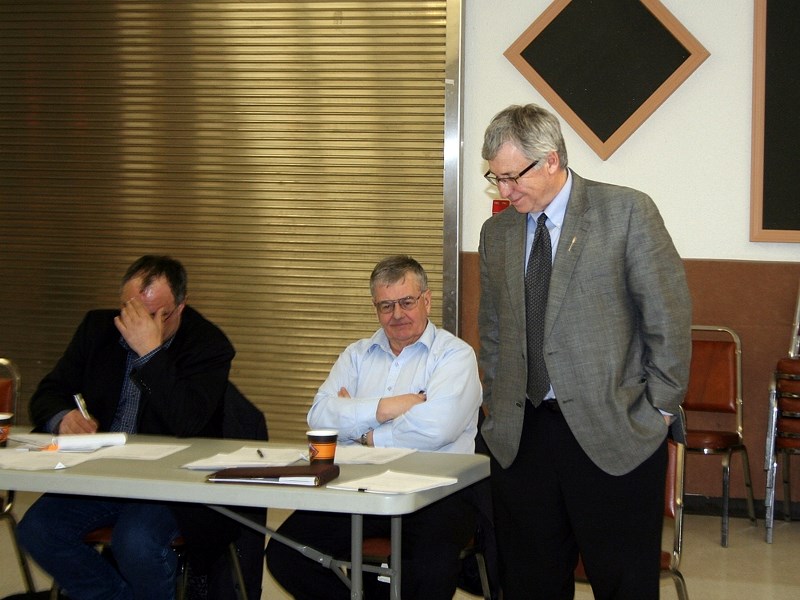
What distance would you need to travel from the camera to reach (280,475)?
2.08 meters

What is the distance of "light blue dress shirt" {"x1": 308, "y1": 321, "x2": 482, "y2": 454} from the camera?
2768 millimetres

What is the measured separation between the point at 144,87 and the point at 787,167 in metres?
3.61

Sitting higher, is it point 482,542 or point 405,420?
point 405,420

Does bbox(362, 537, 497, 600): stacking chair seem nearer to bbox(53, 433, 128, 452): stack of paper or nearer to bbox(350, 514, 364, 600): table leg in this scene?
bbox(350, 514, 364, 600): table leg

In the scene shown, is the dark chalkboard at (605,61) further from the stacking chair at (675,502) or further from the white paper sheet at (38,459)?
the white paper sheet at (38,459)

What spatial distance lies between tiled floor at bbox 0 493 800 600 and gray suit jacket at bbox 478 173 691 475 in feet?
5.19

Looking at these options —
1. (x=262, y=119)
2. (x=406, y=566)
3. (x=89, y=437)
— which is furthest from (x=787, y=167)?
(x=89, y=437)

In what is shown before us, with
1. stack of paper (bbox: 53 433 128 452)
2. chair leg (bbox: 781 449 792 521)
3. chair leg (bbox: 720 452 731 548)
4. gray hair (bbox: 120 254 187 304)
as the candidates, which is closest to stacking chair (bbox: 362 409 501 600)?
stack of paper (bbox: 53 433 128 452)

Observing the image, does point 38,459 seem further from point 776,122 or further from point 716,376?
point 776,122

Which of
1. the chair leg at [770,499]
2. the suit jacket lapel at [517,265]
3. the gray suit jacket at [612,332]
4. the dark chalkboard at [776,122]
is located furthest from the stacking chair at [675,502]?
the dark chalkboard at [776,122]

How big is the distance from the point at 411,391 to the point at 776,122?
3013 millimetres

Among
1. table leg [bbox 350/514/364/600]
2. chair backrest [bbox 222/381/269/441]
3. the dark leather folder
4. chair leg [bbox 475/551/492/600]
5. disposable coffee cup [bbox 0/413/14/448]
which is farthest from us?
chair backrest [bbox 222/381/269/441]

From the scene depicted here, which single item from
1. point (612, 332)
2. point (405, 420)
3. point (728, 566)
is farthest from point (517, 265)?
point (728, 566)

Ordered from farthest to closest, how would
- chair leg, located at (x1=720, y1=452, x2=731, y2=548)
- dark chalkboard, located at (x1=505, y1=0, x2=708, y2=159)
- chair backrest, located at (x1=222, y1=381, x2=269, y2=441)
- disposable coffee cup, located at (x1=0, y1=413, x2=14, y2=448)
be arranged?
dark chalkboard, located at (x1=505, y1=0, x2=708, y2=159) < chair leg, located at (x1=720, y1=452, x2=731, y2=548) < chair backrest, located at (x1=222, y1=381, x2=269, y2=441) < disposable coffee cup, located at (x1=0, y1=413, x2=14, y2=448)
